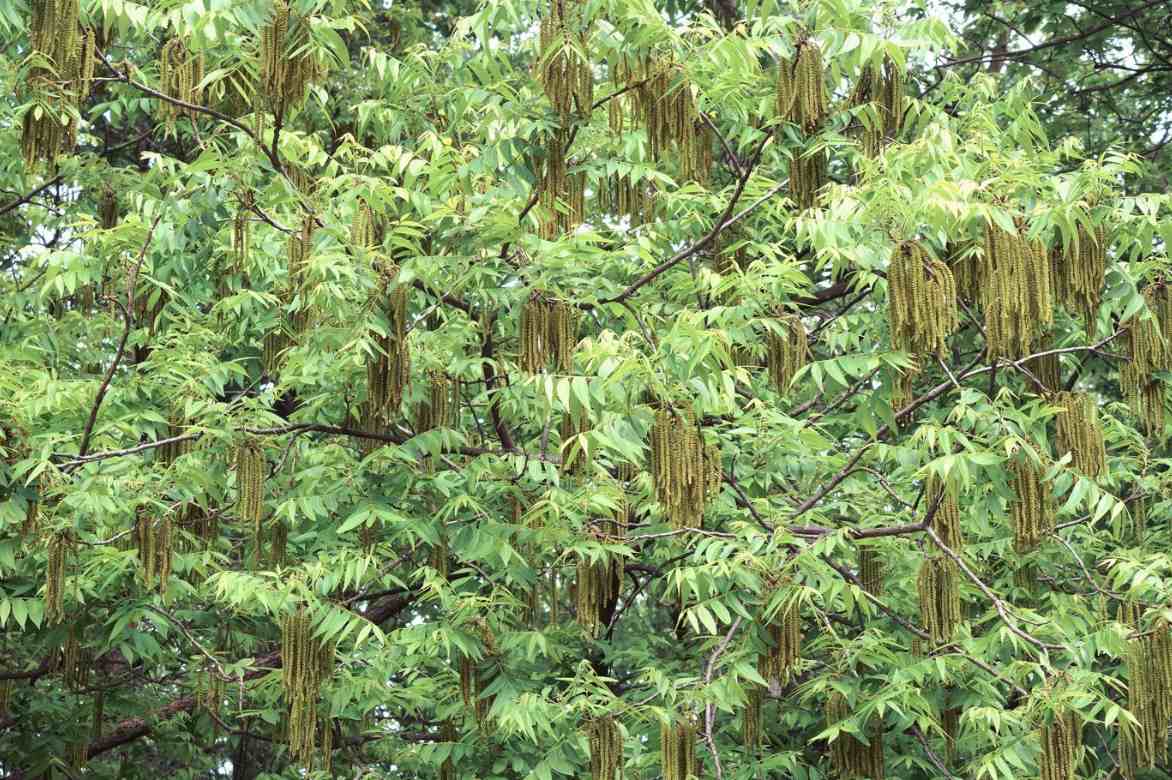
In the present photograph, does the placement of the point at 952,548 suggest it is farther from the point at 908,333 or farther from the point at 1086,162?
the point at 1086,162

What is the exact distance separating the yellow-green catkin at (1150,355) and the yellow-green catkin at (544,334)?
261 centimetres

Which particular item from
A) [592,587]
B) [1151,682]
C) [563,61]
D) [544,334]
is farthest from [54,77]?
[1151,682]

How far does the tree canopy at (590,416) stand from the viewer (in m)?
6.37

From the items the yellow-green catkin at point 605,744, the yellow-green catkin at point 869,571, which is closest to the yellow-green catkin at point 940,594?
the yellow-green catkin at point 869,571

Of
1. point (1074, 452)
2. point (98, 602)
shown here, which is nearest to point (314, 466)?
point (98, 602)

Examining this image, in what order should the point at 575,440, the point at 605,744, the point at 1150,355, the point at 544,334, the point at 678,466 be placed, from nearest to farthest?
the point at 678,466 → the point at 575,440 → the point at 544,334 → the point at 605,744 → the point at 1150,355

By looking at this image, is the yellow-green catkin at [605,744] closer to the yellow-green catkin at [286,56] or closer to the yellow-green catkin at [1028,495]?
the yellow-green catkin at [1028,495]

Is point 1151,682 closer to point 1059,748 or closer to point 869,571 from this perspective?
point 1059,748

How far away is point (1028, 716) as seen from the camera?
6555 mm

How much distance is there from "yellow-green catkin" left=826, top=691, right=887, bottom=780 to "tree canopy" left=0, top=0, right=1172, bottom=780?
0.24ft

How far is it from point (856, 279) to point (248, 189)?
3.28 meters

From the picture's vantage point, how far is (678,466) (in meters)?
5.84

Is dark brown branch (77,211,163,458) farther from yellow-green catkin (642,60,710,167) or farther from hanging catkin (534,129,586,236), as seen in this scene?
yellow-green catkin (642,60,710,167)

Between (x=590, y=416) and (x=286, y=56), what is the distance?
193cm
